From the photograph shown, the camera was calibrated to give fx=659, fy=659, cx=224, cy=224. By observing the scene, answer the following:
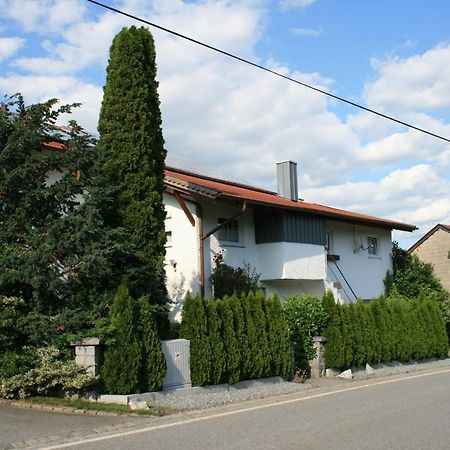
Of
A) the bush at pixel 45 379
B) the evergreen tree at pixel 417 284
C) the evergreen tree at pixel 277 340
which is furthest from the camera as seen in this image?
the evergreen tree at pixel 417 284

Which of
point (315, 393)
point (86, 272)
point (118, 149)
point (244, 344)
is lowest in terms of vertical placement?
point (315, 393)

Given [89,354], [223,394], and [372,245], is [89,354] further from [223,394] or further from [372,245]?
[372,245]

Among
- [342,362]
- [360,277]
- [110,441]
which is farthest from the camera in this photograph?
[360,277]

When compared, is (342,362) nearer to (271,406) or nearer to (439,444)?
(271,406)

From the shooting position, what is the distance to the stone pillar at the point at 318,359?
17000 mm

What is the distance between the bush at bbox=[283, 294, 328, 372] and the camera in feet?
55.7

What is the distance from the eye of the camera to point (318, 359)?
1708 cm

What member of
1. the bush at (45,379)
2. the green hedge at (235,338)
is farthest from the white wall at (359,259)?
the bush at (45,379)

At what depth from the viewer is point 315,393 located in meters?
14.2

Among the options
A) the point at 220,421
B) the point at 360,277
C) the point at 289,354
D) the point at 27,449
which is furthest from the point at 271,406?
the point at 360,277

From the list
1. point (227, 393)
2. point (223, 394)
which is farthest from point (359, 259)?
point (223, 394)

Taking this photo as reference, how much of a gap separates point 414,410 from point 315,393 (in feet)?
11.7

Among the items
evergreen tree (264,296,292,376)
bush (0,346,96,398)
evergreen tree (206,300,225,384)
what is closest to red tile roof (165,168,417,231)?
evergreen tree (264,296,292,376)

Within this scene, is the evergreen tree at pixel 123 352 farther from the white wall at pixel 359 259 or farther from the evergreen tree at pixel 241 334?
the white wall at pixel 359 259
